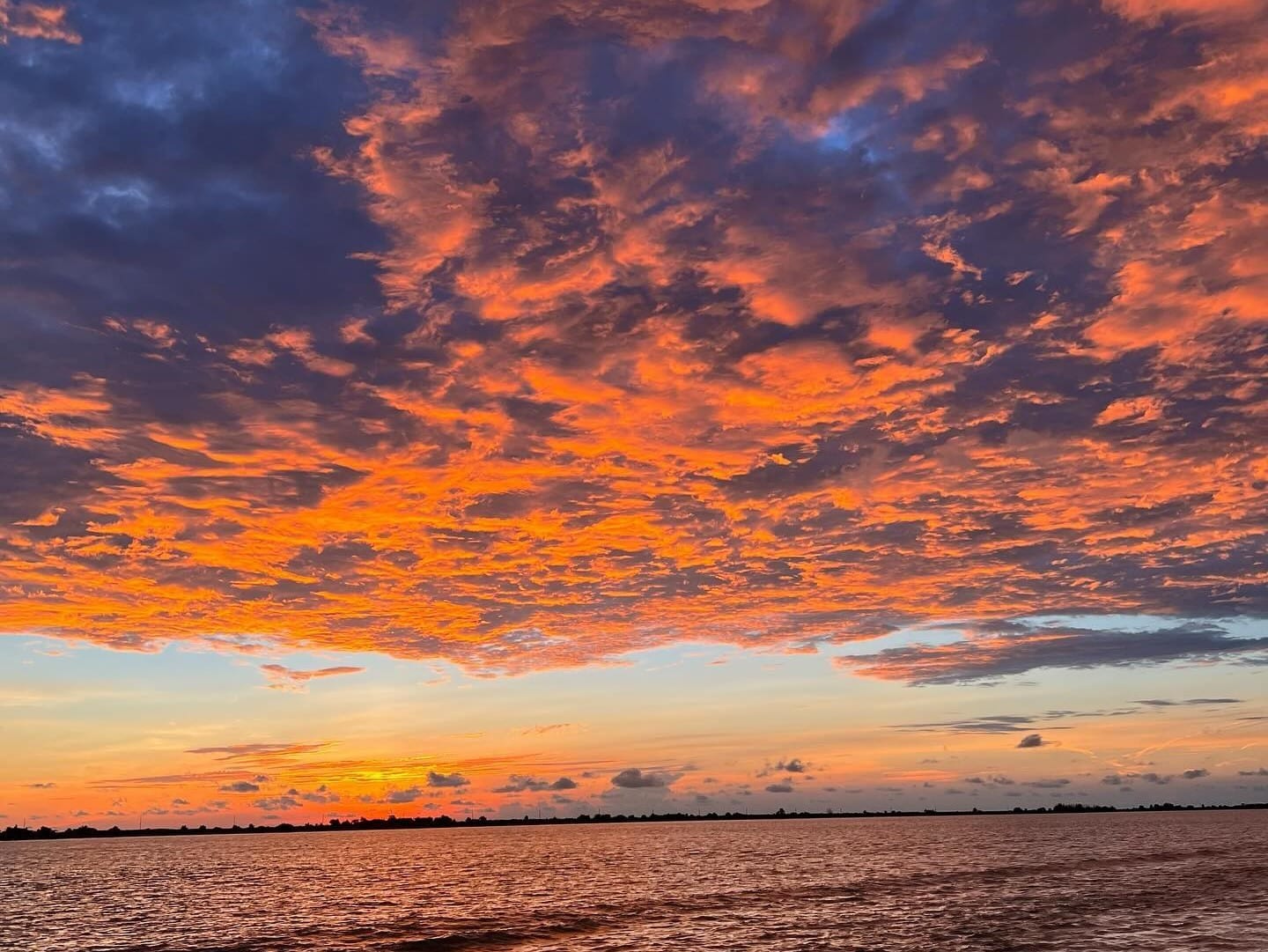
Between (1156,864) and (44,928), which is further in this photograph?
(1156,864)

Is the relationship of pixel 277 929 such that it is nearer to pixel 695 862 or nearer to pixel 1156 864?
pixel 695 862

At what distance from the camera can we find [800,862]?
6437 inches

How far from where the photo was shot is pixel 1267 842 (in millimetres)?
195000

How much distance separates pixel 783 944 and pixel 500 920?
1257 inches

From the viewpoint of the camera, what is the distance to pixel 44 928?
3649 inches

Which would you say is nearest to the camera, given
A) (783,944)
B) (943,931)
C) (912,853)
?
(783,944)

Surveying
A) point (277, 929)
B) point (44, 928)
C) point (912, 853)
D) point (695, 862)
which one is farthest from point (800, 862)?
point (44, 928)

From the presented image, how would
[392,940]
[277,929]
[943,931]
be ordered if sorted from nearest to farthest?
[943,931] < [392,940] < [277,929]

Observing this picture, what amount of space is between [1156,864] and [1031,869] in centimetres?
1939

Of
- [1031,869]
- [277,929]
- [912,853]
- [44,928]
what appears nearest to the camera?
[277,929]

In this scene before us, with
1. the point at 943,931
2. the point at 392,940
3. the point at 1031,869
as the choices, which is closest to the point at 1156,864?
the point at 1031,869

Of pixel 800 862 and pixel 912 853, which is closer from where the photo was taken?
pixel 800 862

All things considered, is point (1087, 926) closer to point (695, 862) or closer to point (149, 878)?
point (695, 862)

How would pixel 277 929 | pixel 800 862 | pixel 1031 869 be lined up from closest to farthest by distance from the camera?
pixel 277 929
pixel 1031 869
pixel 800 862
